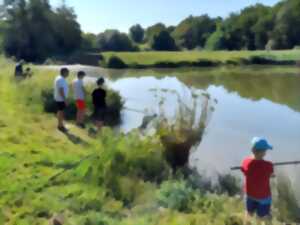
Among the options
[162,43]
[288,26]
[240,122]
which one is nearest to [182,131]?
[240,122]

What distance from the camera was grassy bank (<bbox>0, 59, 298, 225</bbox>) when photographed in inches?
266

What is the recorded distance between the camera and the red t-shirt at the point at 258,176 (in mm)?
6508

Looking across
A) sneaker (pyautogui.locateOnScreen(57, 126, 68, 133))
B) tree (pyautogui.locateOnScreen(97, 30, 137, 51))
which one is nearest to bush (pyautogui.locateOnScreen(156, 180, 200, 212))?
sneaker (pyautogui.locateOnScreen(57, 126, 68, 133))

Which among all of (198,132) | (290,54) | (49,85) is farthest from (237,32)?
(198,132)

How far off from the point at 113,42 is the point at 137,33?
38050mm

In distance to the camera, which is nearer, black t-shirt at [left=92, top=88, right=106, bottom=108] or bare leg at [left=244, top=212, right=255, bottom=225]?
bare leg at [left=244, top=212, right=255, bottom=225]

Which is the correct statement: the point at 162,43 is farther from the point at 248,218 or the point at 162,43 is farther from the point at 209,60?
the point at 248,218

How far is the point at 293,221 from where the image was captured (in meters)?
7.87

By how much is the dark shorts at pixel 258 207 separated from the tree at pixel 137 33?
125m

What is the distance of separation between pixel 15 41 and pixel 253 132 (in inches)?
1979

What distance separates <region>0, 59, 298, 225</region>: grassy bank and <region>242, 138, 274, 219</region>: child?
0.33 meters

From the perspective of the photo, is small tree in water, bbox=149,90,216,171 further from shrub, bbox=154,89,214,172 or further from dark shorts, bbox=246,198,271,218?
dark shorts, bbox=246,198,271,218

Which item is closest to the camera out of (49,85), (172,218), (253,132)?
(172,218)

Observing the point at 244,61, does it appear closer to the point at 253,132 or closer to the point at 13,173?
the point at 253,132
